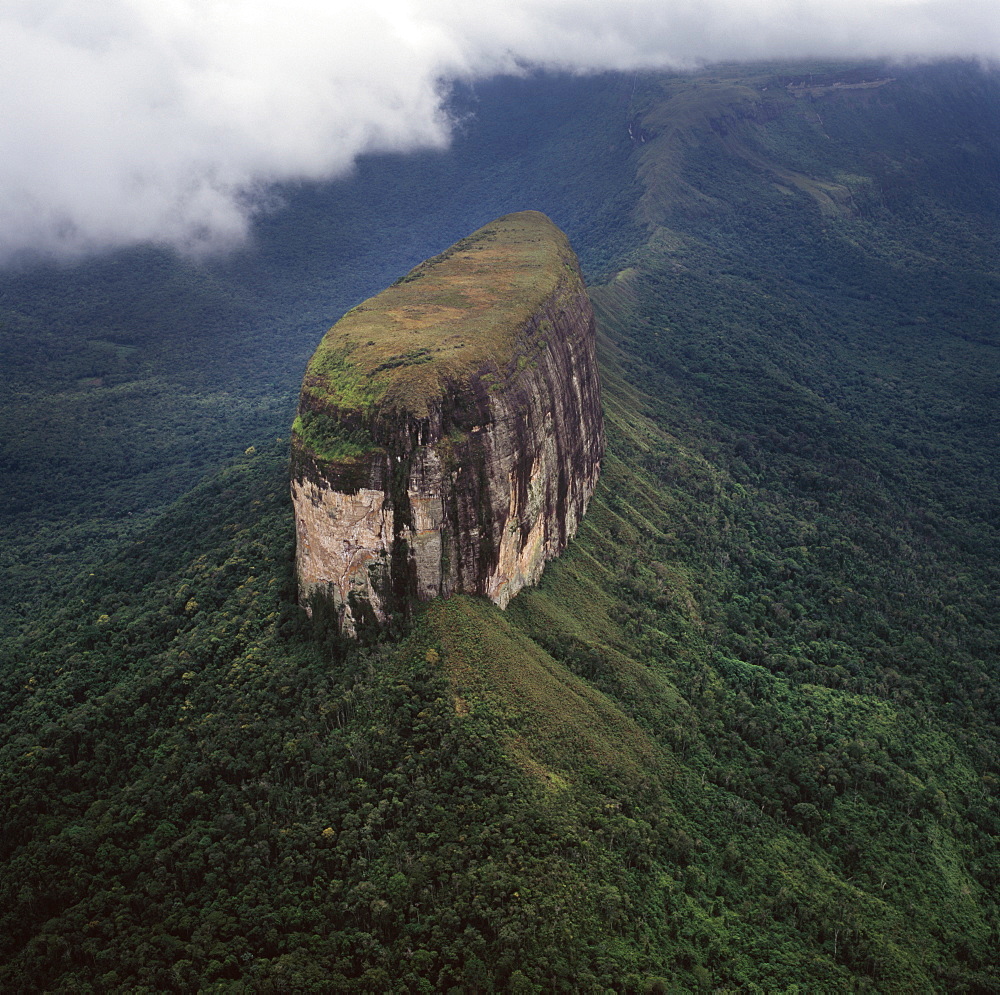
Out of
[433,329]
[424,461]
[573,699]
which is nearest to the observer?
[424,461]

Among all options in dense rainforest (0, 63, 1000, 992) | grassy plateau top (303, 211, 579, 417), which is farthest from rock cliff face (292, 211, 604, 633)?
dense rainforest (0, 63, 1000, 992)

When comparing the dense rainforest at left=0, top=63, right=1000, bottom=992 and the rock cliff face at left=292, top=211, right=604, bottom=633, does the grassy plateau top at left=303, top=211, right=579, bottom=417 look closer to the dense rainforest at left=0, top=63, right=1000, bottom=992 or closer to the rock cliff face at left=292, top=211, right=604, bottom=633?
the rock cliff face at left=292, top=211, right=604, bottom=633

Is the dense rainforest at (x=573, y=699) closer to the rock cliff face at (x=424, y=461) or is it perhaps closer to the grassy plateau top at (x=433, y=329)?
the rock cliff face at (x=424, y=461)

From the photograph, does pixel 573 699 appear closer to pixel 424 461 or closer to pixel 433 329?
pixel 424 461

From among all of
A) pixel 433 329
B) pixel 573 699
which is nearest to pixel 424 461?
pixel 433 329

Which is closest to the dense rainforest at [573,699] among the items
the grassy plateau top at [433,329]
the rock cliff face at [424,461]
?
the rock cliff face at [424,461]
